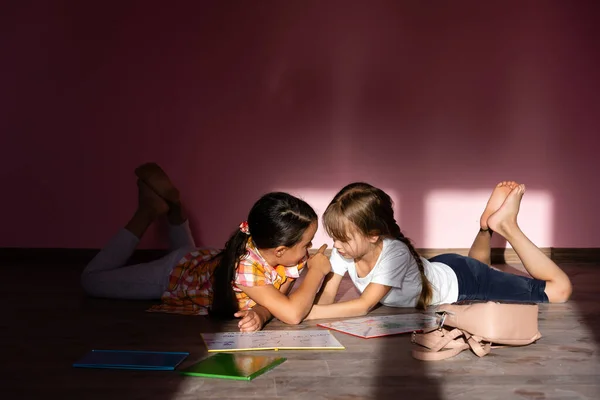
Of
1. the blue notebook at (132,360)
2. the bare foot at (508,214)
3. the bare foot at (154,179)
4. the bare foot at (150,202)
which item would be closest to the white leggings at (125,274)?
the bare foot at (150,202)

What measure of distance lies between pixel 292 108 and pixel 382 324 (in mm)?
2193

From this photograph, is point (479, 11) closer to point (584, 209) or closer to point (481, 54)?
point (481, 54)

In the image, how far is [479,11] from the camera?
4.80 metres

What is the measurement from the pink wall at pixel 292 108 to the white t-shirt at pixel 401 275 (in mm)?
1559

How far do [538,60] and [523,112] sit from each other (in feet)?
1.13

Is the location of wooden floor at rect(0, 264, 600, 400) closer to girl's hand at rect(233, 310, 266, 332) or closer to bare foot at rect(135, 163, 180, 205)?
girl's hand at rect(233, 310, 266, 332)

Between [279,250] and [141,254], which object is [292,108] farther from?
[279,250]

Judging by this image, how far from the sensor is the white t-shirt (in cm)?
304

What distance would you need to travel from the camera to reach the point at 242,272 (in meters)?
2.88

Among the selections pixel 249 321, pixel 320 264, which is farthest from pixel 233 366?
pixel 320 264

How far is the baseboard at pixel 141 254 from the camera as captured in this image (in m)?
4.85

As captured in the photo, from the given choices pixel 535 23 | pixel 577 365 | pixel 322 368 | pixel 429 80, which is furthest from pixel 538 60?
pixel 322 368

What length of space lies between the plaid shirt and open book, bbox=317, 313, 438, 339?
274 mm

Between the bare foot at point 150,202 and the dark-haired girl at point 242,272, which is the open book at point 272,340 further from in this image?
the bare foot at point 150,202
